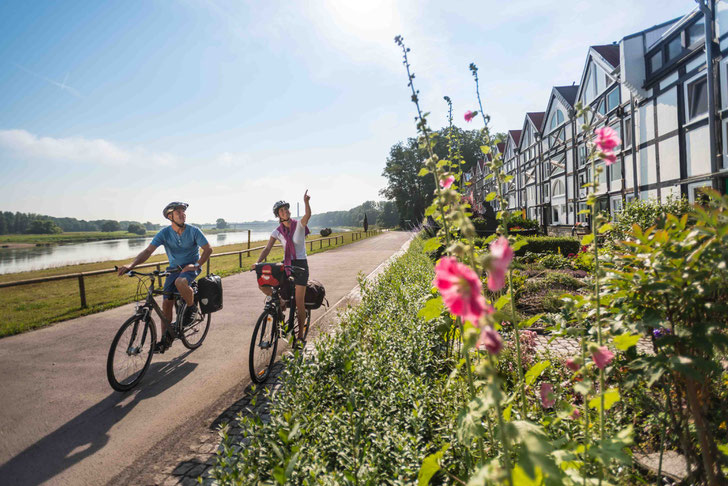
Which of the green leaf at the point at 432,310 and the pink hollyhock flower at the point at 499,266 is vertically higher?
the pink hollyhock flower at the point at 499,266

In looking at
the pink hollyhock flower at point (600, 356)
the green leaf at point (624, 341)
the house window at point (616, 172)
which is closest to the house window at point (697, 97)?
the house window at point (616, 172)

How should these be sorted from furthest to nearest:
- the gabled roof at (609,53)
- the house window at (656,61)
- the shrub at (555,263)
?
the gabled roof at (609,53) < the house window at (656,61) < the shrub at (555,263)

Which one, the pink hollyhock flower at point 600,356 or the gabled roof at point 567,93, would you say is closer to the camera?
the pink hollyhock flower at point 600,356

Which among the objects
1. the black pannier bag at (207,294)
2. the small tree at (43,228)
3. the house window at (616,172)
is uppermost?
the small tree at (43,228)

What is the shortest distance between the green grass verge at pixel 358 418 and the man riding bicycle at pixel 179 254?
200 cm

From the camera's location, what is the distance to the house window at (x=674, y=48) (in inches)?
540

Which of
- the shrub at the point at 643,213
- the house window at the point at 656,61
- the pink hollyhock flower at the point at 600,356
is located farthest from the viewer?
the house window at the point at 656,61

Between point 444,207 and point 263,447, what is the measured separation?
1.87 metres

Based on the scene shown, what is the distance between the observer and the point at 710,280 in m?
1.38

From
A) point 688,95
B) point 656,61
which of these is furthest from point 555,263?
point 656,61

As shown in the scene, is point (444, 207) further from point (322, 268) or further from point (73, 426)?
point (322, 268)

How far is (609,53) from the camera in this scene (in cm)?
1981

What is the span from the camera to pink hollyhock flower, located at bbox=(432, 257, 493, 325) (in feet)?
2.89

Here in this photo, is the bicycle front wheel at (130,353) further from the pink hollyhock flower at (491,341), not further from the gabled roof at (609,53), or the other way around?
the gabled roof at (609,53)
